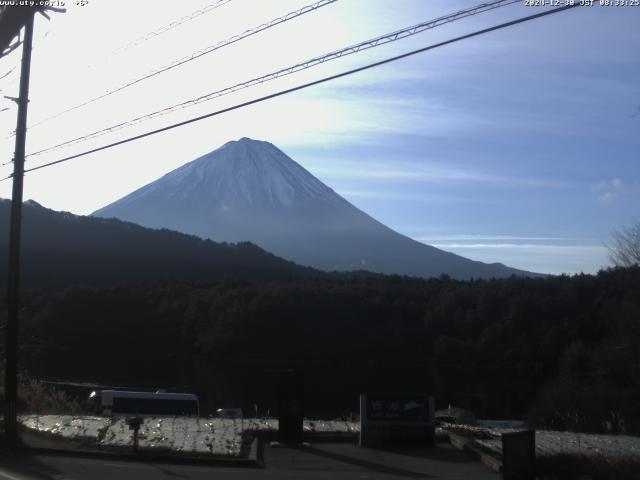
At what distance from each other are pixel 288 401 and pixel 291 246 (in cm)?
15610

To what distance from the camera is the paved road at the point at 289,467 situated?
12188 millimetres

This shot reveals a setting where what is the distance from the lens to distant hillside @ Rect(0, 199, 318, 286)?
9469cm

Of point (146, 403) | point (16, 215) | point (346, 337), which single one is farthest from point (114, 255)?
point (16, 215)

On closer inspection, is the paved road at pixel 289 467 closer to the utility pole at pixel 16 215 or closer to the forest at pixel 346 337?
the utility pole at pixel 16 215

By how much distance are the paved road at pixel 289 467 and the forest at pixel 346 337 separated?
26.0 meters

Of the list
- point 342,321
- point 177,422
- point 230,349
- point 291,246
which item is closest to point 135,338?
point 230,349

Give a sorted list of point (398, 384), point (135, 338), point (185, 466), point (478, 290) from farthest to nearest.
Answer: point (135, 338) < point (478, 290) < point (398, 384) < point (185, 466)

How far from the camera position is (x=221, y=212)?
174 meters

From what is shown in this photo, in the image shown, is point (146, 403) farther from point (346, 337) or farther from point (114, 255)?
point (114, 255)

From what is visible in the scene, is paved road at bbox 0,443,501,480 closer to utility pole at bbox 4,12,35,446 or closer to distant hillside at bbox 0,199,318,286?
utility pole at bbox 4,12,35,446

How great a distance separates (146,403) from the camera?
34719mm

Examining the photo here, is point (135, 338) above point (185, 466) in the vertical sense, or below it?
above

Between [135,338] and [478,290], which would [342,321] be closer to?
[478,290]

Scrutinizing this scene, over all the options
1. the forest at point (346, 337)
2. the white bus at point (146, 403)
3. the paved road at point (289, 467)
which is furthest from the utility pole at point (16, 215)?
the forest at point (346, 337)
